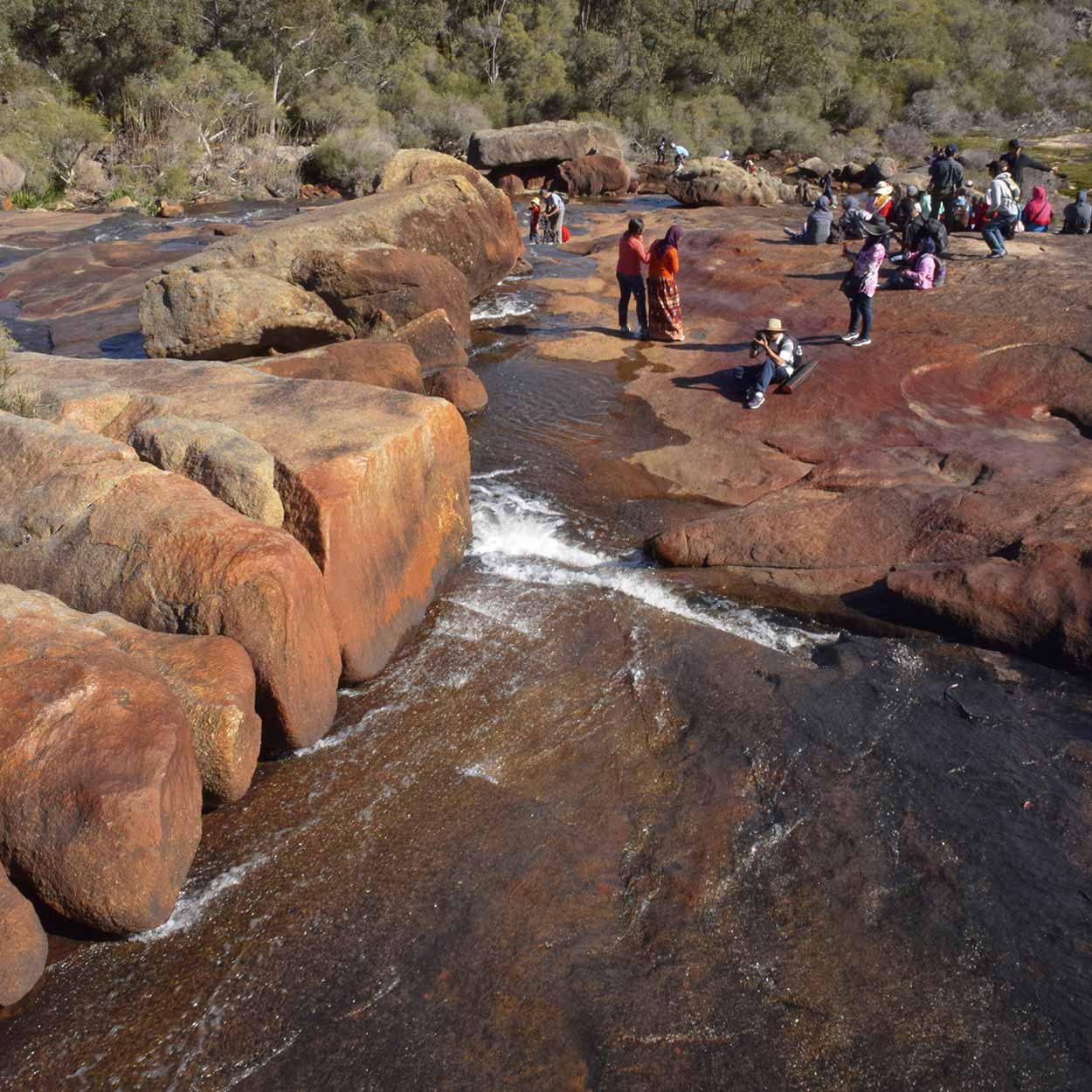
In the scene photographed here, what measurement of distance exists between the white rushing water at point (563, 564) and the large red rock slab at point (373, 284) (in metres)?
3.55

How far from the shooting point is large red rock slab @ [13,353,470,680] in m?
5.49

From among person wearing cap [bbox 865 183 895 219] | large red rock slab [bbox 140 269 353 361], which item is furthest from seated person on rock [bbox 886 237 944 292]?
large red rock slab [bbox 140 269 353 361]

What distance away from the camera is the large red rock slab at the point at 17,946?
3.53 m

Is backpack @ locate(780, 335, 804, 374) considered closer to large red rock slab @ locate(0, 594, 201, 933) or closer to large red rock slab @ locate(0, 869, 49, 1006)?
large red rock slab @ locate(0, 594, 201, 933)

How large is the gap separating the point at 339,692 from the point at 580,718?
1.49 metres

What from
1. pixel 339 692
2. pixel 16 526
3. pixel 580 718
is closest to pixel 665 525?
pixel 580 718

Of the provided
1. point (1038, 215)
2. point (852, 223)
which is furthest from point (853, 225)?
point (1038, 215)

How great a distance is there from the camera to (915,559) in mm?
6730

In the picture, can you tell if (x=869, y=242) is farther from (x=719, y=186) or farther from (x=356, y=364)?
(x=719, y=186)

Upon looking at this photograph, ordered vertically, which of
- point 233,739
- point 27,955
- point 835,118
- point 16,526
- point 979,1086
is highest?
point 835,118

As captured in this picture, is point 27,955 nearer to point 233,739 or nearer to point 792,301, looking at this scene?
point 233,739

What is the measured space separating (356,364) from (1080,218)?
43.8ft

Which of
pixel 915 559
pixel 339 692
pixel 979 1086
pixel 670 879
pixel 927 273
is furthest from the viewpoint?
pixel 927 273

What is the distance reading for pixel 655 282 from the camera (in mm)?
11898
